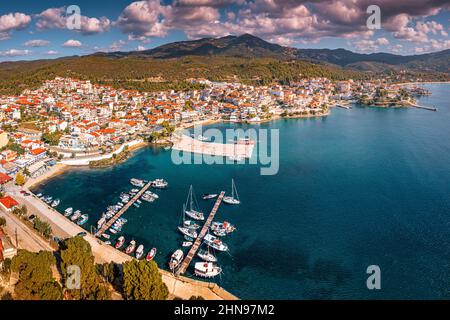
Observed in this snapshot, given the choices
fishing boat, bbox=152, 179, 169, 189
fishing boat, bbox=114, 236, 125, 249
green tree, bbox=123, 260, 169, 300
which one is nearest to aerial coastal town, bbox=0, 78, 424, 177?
fishing boat, bbox=152, 179, 169, 189

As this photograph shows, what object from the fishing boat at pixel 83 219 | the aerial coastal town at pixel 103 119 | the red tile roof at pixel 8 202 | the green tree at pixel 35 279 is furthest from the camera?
the red tile roof at pixel 8 202

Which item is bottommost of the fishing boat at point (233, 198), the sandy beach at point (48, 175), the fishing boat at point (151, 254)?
the fishing boat at point (151, 254)

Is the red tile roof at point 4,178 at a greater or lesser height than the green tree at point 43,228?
greater

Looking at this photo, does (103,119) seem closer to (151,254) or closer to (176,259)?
(151,254)

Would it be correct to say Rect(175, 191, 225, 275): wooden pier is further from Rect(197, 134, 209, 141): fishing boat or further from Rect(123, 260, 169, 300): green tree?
Rect(197, 134, 209, 141): fishing boat

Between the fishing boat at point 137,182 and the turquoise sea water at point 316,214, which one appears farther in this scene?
the fishing boat at point 137,182

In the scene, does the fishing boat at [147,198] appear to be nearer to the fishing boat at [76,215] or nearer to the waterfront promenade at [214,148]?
the fishing boat at [76,215]

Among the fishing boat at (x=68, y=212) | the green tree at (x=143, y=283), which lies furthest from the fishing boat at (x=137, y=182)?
the green tree at (x=143, y=283)
